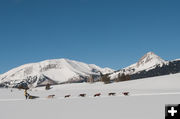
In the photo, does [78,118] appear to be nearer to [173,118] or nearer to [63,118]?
[63,118]

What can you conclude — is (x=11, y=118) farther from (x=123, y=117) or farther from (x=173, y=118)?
(x=173, y=118)

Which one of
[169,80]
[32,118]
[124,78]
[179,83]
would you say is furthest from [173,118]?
[124,78]

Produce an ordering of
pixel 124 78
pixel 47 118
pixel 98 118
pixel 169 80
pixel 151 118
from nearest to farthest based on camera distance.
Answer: pixel 151 118, pixel 98 118, pixel 47 118, pixel 169 80, pixel 124 78

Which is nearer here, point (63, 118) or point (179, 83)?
point (63, 118)

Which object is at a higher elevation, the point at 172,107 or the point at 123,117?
the point at 172,107

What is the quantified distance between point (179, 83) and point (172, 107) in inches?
2861

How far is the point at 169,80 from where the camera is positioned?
81.6 m

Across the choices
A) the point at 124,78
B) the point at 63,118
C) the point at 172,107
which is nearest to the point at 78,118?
the point at 63,118

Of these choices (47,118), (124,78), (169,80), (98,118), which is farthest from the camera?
(124,78)

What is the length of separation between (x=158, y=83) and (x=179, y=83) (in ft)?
19.4

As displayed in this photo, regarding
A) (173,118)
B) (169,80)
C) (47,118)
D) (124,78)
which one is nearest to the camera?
(173,118)

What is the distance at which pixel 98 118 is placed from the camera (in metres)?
14.7

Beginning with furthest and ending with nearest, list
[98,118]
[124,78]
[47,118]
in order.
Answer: [124,78]
[47,118]
[98,118]

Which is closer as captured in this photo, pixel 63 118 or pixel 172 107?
pixel 172 107
